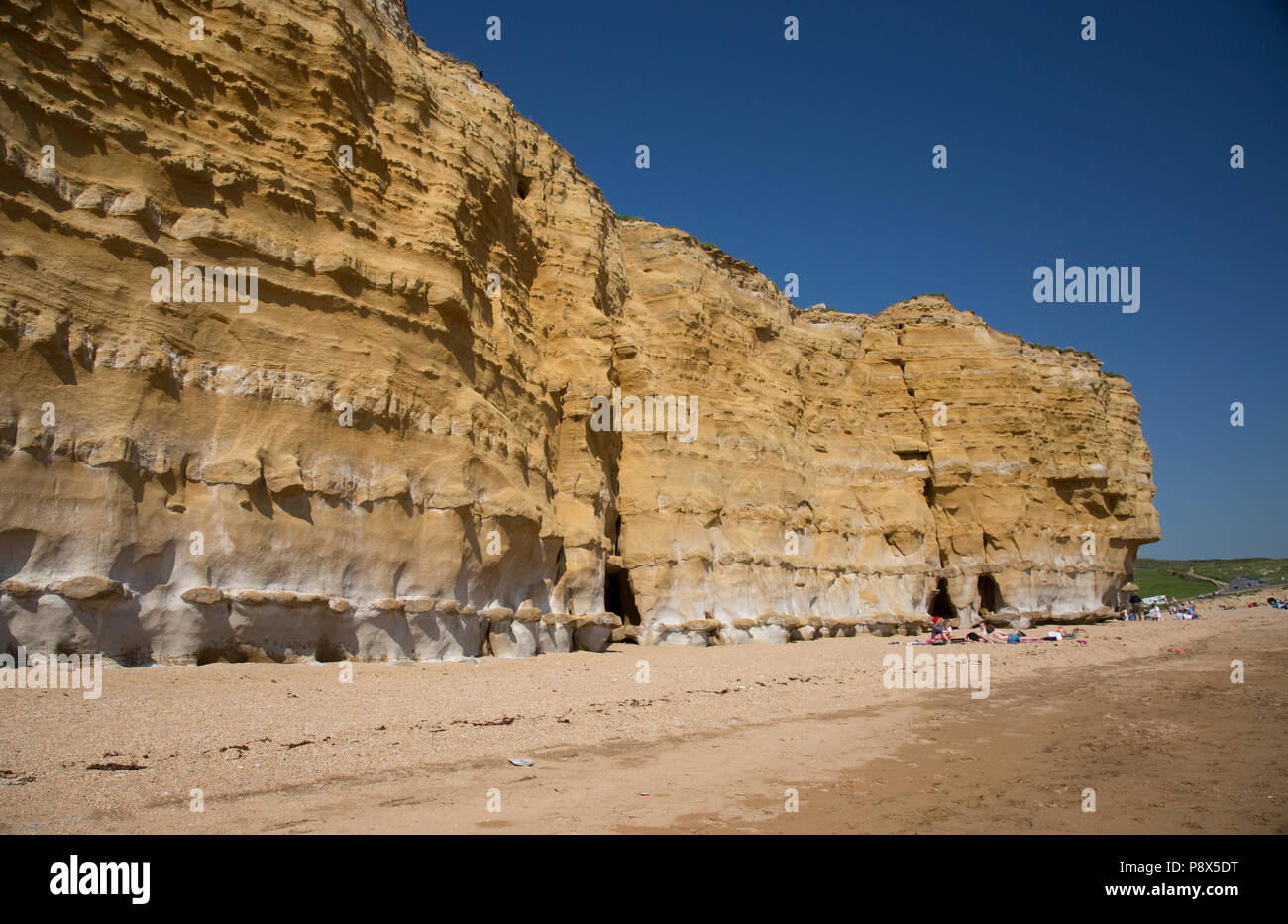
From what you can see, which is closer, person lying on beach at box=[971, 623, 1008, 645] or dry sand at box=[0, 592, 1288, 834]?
→ dry sand at box=[0, 592, 1288, 834]

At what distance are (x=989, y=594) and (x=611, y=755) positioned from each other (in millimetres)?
31228

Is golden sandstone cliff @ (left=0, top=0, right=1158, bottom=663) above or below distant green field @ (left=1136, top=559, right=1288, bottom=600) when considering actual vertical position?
above

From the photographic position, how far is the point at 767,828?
198 inches

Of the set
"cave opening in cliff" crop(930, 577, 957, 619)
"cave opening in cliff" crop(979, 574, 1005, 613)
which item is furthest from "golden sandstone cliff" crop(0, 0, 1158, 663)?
"cave opening in cliff" crop(979, 574, 1005, 613)

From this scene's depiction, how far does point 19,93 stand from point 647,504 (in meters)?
16.5

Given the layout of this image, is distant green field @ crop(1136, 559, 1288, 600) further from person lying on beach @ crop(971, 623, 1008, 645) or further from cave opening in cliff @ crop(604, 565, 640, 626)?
cave opening in cliff @ crop(604, 565, 640, 626)

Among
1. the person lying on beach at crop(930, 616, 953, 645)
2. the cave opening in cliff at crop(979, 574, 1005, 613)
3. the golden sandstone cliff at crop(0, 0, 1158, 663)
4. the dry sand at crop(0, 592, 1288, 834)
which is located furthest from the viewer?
the cave opening in cliff at crop(979, 574, 1005, 613)

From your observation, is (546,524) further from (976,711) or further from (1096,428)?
(1096,428)

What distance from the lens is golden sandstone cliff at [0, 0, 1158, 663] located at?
9.92 meters

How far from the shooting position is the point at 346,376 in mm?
13242

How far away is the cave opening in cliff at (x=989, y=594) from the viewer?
3331cm

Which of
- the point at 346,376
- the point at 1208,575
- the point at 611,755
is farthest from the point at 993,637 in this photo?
the point at 1208,575

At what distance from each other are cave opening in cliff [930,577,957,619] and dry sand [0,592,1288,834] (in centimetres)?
2116
